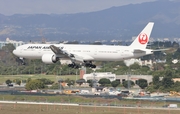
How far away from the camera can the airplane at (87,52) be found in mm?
98188

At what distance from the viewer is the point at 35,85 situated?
139250mm

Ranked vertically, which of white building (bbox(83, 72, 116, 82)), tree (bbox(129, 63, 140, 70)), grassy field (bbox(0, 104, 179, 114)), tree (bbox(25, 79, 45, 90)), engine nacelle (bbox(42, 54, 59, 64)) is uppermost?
tree (bbox(129, 63, 140, 70))

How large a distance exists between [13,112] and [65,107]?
39.3ft

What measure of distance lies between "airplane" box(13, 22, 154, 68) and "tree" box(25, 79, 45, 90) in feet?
115

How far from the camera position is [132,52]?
323ft

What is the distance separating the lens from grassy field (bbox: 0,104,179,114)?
88.2 meters

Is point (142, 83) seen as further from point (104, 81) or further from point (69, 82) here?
point (69, 82)

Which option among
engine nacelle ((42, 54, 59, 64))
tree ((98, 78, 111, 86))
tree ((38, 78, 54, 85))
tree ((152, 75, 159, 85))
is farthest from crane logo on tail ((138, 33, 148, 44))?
tree ((98, 78, 111, 86))

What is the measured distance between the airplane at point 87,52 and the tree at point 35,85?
115ft

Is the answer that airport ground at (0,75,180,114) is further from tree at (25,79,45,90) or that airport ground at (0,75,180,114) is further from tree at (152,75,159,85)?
tree at (152,75,159,85)

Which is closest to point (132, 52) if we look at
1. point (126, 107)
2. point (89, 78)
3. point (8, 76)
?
point (126, 107)

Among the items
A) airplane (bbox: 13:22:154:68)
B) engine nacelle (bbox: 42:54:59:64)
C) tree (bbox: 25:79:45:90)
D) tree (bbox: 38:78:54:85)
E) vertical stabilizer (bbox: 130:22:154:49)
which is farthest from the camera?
tree (bbox: 38:78:54:85)

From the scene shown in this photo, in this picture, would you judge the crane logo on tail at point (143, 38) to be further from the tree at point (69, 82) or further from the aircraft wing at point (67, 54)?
the tree at point (69, 82)

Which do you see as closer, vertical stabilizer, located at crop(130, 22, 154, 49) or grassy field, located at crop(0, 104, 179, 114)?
grassy field, located at crop(0, 104, 179, 114)
